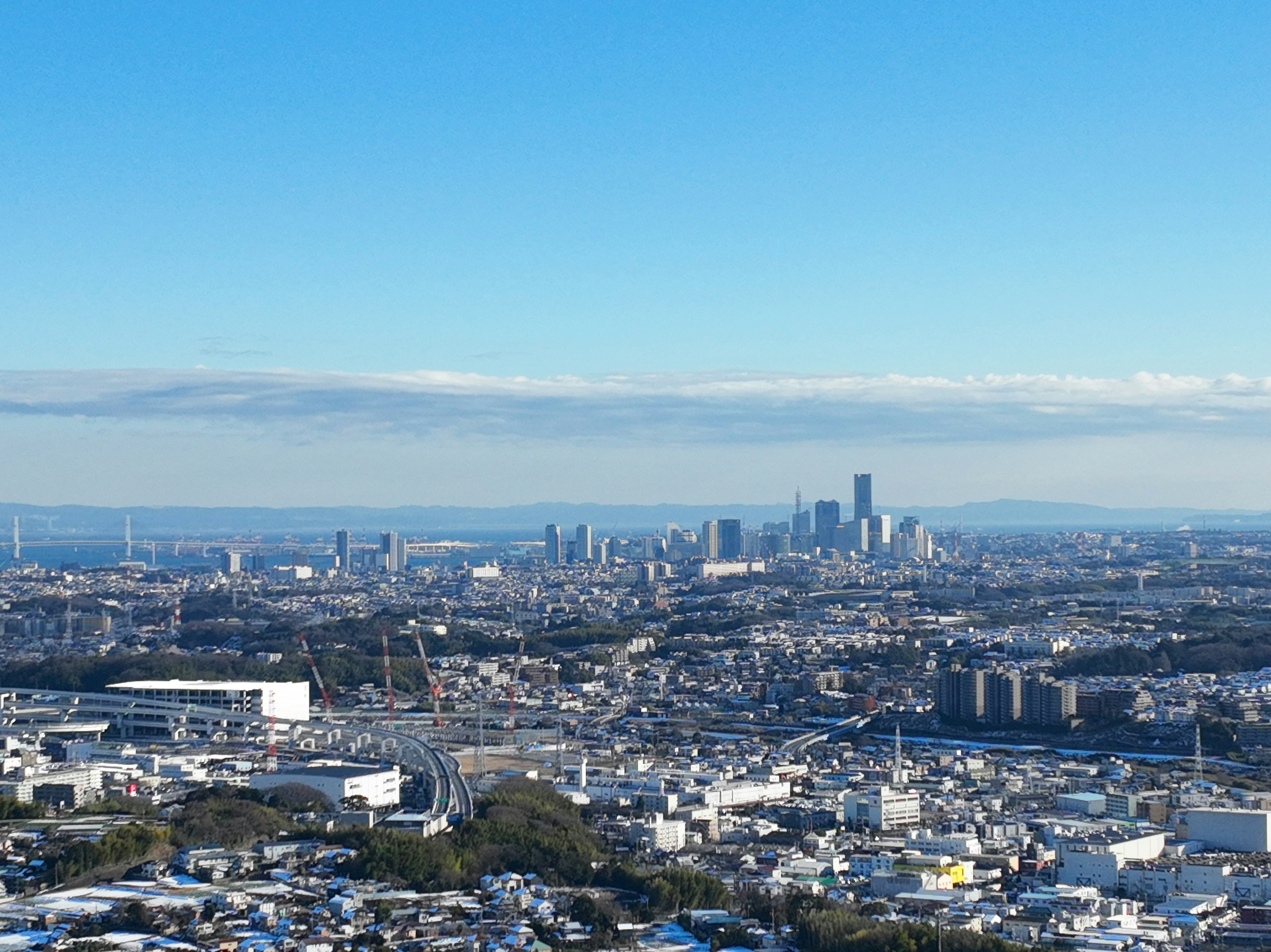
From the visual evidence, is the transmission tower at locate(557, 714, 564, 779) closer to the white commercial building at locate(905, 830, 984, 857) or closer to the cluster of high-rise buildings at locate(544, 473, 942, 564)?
the white commercial building at locate(905, 830, 984, 857)

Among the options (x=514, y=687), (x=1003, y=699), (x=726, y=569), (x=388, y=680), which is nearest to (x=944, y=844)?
(x=1003, y=699)

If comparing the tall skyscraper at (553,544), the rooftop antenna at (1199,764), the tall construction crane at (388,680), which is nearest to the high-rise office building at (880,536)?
the tall skyscraper at (553,544)

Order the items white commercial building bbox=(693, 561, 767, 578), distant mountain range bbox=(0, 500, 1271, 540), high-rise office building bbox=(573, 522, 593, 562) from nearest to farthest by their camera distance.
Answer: white commercial building bbox=(693, 561, 767, 578), high-rise office building bbox=(573, 522, 593, 562), distant mountain range bbox=(0, 500, 1271, 540)

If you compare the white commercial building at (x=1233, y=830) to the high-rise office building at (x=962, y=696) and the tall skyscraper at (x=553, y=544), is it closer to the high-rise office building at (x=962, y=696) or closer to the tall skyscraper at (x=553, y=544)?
the high-rise office building at (x=962, y=696)

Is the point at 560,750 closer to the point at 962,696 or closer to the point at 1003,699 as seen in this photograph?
the point at 962,696

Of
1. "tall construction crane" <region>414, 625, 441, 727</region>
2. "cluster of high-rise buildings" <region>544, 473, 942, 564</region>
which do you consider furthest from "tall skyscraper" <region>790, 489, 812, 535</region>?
"tall construction crane" <region>414, 625, 441, 727</region>

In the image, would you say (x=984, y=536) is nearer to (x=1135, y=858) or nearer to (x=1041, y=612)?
(x=1041, y=612)
